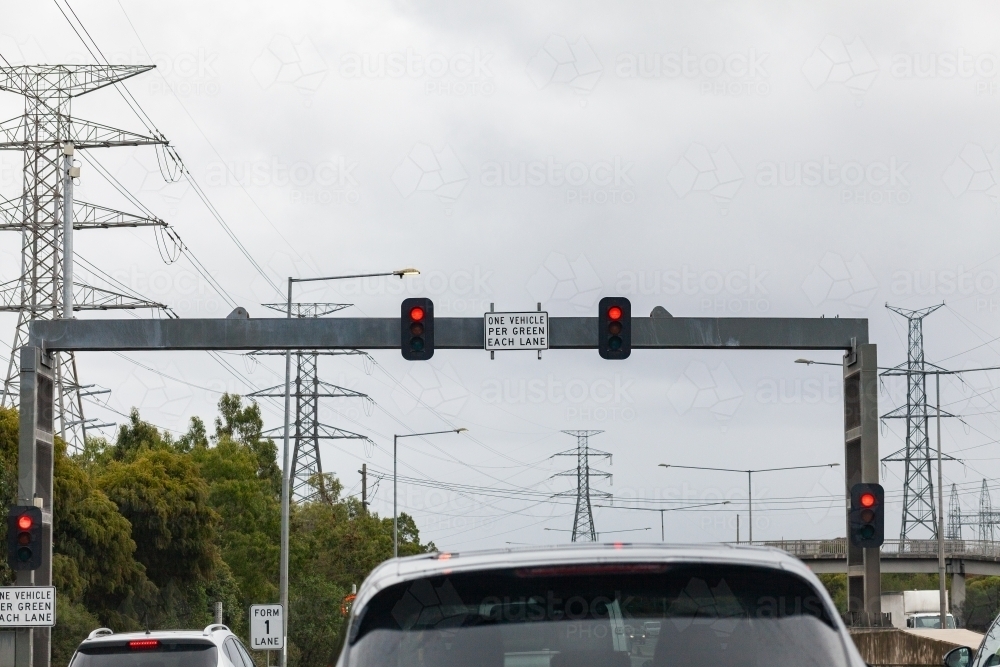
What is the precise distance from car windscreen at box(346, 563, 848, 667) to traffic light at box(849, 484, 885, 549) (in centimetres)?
1966

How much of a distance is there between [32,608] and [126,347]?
4.44 meters

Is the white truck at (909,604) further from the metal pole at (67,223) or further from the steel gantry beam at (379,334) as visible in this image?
the steel gantry beam at (379,334)

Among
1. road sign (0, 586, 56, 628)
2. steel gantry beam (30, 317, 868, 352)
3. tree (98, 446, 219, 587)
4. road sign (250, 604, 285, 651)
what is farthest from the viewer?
tree (98, 446, 219, 587)

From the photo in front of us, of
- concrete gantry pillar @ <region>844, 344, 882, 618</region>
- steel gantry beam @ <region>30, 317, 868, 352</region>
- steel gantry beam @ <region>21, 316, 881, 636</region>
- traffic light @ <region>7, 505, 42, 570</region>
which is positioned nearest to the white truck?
concrete gantry pillar @ <region>844, 344, 882, 618</region>

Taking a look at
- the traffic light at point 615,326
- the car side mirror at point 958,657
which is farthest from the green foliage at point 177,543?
the car side mirror at point 958,657

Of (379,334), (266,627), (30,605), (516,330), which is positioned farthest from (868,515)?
(30,605)

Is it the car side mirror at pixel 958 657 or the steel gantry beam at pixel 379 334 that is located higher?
the steel gantry beam at pixel 379 334

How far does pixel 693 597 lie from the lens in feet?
14.6

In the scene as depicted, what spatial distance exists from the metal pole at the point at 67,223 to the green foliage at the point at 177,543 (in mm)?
3970

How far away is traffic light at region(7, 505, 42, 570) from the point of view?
Answer: 899 inches

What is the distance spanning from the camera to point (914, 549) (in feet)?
277

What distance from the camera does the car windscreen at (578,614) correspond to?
4.41 m

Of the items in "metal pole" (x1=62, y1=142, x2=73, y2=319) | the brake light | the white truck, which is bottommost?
the white truck

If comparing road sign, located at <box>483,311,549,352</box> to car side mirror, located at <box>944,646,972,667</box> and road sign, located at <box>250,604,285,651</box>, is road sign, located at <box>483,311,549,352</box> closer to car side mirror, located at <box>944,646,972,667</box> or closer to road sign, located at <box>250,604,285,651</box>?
road sign, located at <box>250,604,285,651</box>
